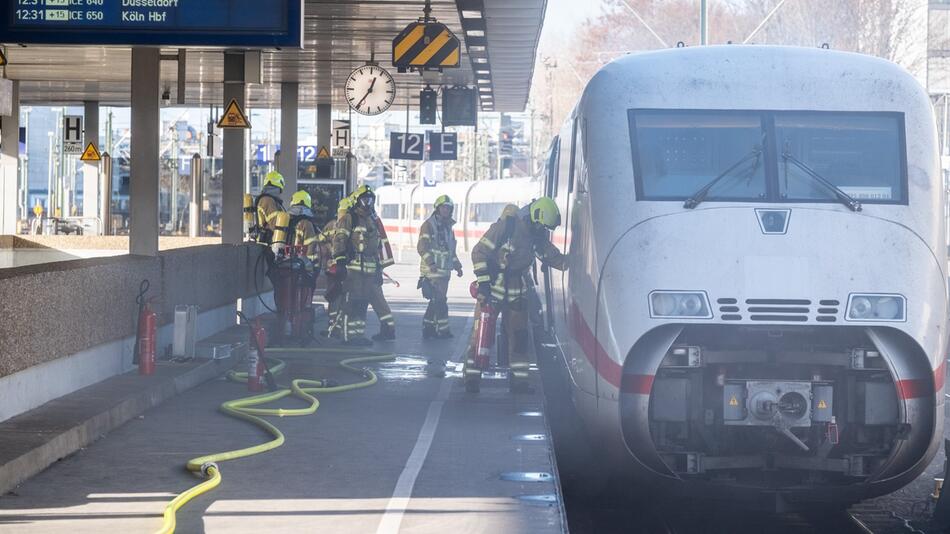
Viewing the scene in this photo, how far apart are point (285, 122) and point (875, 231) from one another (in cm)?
1859

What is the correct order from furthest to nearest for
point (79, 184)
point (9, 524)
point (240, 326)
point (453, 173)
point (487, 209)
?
point (79, 184), point (453, 173), point (487, 209), point (240, 326), point (9, 524)

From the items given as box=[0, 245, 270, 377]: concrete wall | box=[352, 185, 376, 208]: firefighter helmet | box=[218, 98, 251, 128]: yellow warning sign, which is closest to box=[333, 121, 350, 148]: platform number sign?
box=[218, 98, 251, 128]: yellow warning sign

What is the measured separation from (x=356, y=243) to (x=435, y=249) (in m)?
1.63

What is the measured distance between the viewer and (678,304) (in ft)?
30.2

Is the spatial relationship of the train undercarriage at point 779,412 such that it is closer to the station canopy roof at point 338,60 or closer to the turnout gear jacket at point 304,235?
the station canopy roof at point 338,60

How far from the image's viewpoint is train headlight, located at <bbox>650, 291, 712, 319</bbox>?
9188mm

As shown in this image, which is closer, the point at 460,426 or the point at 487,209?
the point at 460,426

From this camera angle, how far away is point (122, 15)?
40.1 ft

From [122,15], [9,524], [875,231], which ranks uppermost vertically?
[122,15]

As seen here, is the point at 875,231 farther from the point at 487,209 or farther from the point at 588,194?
the point at 487,209

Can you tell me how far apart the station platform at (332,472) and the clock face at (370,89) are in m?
9.72

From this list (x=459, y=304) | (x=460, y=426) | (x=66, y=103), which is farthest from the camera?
(x=66, y=103)

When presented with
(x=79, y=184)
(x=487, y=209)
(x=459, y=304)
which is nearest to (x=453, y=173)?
(x=79, y=184)

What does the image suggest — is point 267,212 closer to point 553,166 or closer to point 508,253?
point 553,166
